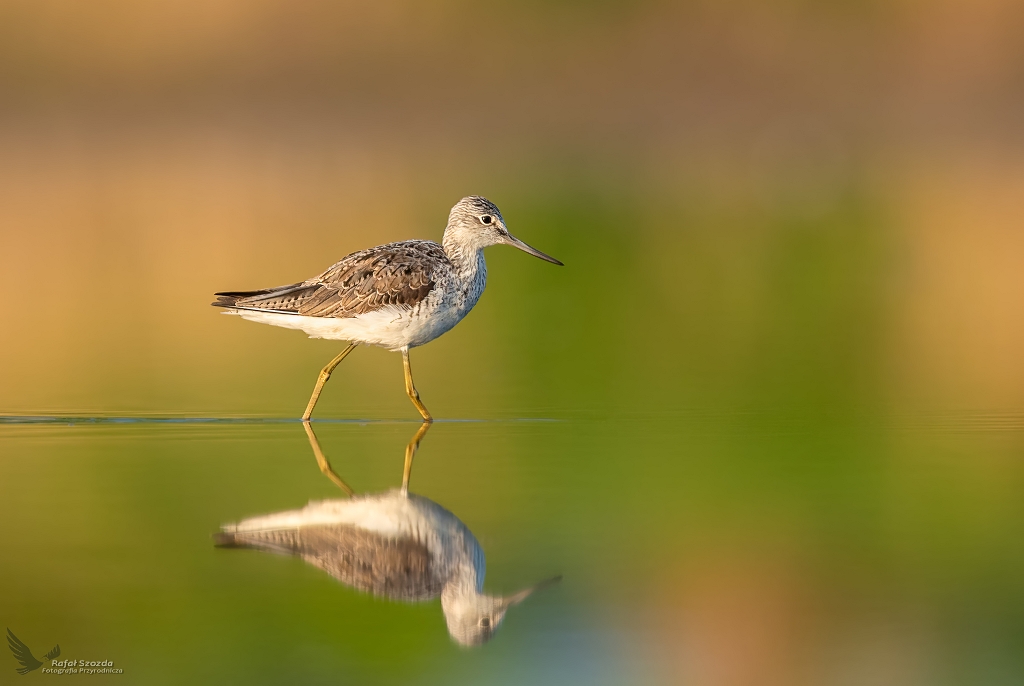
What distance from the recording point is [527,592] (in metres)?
6.28

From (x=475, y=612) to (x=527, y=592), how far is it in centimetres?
29

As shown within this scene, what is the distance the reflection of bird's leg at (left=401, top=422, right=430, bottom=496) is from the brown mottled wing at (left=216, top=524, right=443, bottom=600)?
3.17ft

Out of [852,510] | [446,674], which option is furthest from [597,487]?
[446,674]

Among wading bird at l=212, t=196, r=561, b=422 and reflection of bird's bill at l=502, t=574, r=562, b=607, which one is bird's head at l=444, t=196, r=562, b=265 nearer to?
wading bird at l=212, t=196, r=561, b=422

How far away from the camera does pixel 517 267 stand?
20.6 metres

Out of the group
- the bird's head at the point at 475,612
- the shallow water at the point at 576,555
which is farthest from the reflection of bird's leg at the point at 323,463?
the bird's head at the point at 475,612

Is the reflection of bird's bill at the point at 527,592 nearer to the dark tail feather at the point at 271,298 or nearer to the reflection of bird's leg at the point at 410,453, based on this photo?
the reflection of bird's leg at the point at 410,453

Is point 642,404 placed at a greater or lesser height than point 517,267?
lesser

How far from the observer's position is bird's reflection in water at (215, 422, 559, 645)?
621 cm

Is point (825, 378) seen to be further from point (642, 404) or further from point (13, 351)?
point (13, 351)

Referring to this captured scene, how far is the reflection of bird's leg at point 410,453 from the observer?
8219 millimetres

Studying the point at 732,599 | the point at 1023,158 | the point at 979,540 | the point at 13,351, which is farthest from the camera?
the point at 1023,158

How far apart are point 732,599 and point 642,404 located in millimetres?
4744

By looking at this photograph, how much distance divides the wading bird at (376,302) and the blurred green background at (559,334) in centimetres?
65
